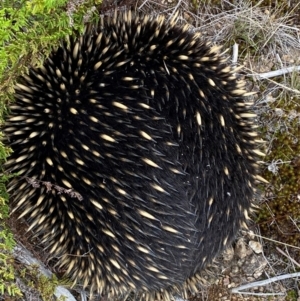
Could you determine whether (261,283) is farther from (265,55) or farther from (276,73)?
(265,55)

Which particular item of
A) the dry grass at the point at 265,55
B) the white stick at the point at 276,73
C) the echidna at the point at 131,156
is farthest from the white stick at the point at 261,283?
the white stick at the point at 276,73

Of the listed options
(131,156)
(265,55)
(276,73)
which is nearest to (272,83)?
(276,73)

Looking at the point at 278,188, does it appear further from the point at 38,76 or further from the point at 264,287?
the point at 38,76

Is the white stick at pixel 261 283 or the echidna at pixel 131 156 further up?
the echidna at pixel 131 156

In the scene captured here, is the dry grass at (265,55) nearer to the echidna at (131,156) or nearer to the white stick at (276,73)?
the white stick at (276,73)

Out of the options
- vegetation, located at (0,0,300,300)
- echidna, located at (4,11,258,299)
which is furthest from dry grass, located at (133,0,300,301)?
echidna, located at (4,11,258,299)

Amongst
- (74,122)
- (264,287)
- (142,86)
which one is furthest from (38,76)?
(264,287)

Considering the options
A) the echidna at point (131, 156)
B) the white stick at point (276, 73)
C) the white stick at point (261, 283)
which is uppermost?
the white stick at point (276, 73)

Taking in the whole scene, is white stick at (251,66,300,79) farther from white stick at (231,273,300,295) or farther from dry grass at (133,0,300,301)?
white stick at (231,273,300,295)

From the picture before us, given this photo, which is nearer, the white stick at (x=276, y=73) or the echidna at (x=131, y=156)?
the echidna at (x=131, y=156)
